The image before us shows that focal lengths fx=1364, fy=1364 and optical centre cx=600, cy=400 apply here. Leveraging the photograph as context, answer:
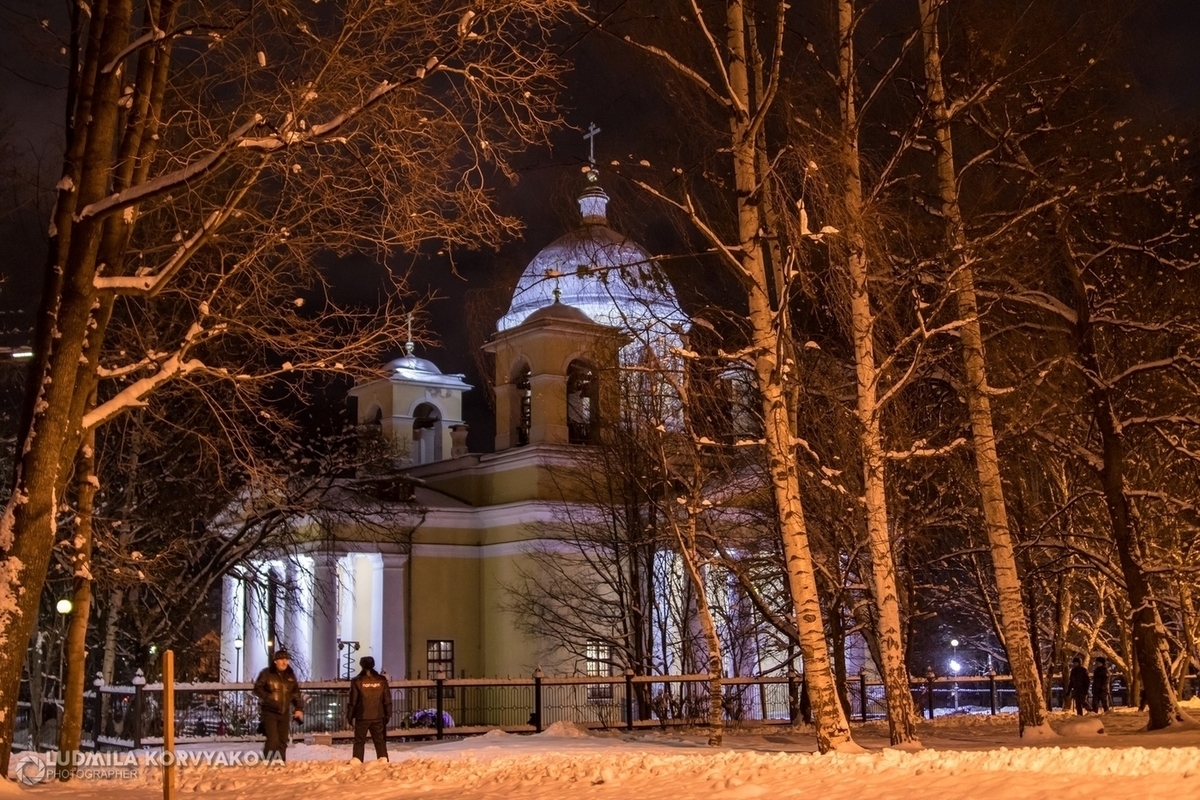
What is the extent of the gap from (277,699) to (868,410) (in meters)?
7.34

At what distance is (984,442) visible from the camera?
16.7 m

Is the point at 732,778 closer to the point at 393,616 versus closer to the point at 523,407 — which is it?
the point at 393,616

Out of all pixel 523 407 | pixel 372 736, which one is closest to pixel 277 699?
pixel 372 736

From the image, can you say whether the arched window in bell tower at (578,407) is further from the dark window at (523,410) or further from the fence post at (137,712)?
the fence post at (137,712)

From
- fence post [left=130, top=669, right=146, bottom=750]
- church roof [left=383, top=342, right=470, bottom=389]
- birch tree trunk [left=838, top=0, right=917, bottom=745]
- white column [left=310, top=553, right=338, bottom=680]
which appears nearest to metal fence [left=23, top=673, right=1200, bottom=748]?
fence post [left=130, top=669, right=146, bottom=750]

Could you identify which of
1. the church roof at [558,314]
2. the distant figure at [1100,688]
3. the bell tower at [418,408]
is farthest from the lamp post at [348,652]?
the distant figure at [1100,688]

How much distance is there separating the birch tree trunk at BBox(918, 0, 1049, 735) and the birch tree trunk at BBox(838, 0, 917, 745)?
1.98 meters

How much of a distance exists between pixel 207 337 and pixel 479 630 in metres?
31.2

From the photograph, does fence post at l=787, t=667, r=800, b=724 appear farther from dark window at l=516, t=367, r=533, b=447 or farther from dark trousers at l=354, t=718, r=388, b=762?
dark window at l=516, t=367, r=533, b=447

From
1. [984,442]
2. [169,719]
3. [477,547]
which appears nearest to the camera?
[169,719]

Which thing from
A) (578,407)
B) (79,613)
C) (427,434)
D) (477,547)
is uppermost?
(427,434)

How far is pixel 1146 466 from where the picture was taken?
26.7m

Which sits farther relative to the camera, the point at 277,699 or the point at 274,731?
the point at 274,731

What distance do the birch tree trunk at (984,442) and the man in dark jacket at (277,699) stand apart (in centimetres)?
850
